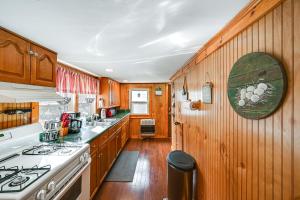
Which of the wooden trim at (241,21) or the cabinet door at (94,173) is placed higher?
the wooden trim at (241,21)

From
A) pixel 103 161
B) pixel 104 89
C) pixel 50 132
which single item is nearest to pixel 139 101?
pixel 104 89

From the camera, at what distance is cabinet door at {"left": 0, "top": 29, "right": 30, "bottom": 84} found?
1304 millimetres

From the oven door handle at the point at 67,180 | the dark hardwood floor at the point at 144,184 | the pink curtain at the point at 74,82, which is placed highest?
the pink curtain at the point at 74,82

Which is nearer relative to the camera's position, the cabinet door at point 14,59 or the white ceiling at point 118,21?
the white ceiling at point 118,21

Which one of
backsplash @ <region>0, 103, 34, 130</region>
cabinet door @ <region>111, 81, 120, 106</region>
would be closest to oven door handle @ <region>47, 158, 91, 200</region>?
backsplash @ <region>0, 103, 34, 130</region>

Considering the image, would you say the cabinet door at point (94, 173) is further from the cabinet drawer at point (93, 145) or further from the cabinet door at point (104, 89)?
the cabinet door at point (104, 89)

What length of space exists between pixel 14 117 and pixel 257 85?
2.34 m

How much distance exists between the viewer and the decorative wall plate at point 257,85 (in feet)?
2.53

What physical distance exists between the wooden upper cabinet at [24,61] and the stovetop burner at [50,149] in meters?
0.73

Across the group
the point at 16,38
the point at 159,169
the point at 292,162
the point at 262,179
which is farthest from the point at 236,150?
the point at 159,169

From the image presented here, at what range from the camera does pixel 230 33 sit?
124 centimetres

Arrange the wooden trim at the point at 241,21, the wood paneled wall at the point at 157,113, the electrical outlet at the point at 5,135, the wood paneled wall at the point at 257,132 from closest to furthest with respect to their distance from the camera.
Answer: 1. the wood paneled wall at the point at 257,132
2. the wooden trim at the point at 241,21
3. the electrical outlet at the point at 5,135
4. the wood paneled wall at the point at 157,113

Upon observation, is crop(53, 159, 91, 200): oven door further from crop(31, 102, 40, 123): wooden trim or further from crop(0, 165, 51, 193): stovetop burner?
crop(31, 102, 40, 123): wooden trim

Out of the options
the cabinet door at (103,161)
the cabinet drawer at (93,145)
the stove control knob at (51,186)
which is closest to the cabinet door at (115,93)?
the cabinet door at (103,161)
